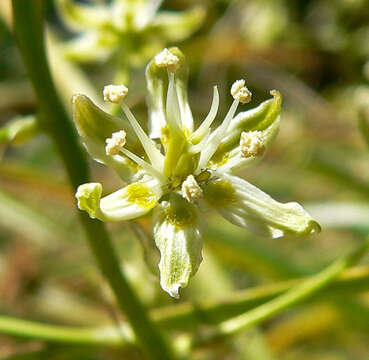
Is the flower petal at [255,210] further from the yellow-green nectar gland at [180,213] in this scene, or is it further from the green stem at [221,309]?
the green stem at [221,309]

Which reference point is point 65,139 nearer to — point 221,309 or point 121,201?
point 121,201

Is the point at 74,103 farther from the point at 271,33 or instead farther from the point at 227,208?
the point at 271,33

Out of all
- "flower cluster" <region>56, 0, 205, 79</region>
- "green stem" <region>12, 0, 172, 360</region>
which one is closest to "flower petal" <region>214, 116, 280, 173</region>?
"green stem" <region>12, 0, 172, 360</region>

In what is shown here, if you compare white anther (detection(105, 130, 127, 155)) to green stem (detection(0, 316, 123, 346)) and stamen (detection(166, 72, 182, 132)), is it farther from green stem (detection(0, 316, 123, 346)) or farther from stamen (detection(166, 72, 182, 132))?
green stem (detection(0, 316, 123, 346))

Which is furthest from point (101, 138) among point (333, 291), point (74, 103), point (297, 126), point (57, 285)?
point (297, 126)

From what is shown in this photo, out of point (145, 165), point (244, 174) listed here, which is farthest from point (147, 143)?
point (244, 174)
